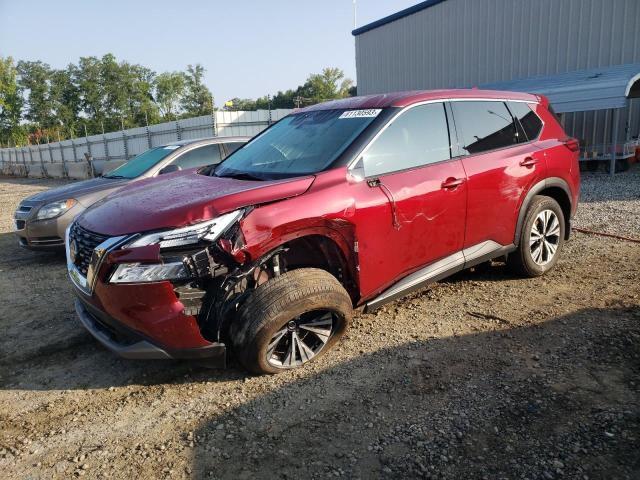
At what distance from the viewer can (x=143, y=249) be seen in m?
2.70

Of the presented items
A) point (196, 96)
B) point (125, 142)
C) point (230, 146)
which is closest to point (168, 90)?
point (196, 96)

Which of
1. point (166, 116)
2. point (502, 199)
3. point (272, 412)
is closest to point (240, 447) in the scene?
point (272, 412)

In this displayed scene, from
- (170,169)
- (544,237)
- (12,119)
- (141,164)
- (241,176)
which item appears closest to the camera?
(241,176)

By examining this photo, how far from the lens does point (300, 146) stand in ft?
12.2

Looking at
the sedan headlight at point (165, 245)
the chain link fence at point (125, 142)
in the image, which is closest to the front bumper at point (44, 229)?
the sedan headlight at point (165, 245)

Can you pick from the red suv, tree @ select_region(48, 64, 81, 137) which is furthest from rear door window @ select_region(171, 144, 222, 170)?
tree @ select_region(48, 64, 81, 137)

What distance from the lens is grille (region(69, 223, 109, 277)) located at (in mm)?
2929

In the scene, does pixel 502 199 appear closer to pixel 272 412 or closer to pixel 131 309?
pixel 272 412

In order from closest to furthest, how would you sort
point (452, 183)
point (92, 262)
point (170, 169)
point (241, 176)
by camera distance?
point (92, 262) → point (241, 176) → point (452, 183) → point (170, 169)

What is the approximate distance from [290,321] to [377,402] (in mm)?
738

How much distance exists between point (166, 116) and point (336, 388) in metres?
75.0

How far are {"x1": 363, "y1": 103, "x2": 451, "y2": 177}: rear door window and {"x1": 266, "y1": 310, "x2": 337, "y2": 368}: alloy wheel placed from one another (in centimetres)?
108

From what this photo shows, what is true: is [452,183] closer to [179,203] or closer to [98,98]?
[179,203]

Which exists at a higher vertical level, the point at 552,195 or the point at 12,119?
the point at 12,119
